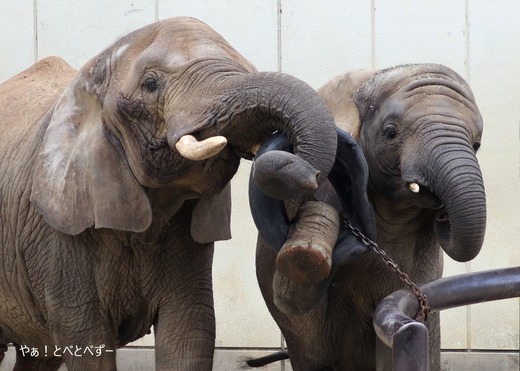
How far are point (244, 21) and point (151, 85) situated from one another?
9.12 ft

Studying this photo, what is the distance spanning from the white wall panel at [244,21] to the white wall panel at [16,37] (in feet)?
2.21

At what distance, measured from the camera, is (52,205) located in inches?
212

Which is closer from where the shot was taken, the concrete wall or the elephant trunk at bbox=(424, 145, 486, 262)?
the elephant trunk at bbox=(424, 145, 486, 262)

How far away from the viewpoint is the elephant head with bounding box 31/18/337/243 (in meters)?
4.70

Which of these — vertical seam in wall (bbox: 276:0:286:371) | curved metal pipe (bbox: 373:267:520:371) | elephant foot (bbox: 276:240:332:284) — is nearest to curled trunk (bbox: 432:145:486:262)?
elephant foot (bbox: 276:240:332:284)

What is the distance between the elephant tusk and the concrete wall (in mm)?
2971

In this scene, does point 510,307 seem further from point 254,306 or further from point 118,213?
point 118,213

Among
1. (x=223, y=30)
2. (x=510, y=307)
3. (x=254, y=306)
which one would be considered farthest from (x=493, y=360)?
(x=223, y=30)

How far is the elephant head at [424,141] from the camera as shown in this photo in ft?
16.4

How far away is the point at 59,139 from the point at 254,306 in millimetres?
2534

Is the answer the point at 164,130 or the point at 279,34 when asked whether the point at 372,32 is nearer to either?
the point at 279,34

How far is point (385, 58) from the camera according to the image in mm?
7703

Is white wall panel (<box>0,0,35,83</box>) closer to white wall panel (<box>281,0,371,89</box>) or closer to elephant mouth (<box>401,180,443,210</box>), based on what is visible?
white wall panel (<box>281,0,371,89</box>)

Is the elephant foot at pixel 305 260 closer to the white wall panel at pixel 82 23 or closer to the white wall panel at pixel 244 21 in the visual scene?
the white wall panel at pixel 244 21
